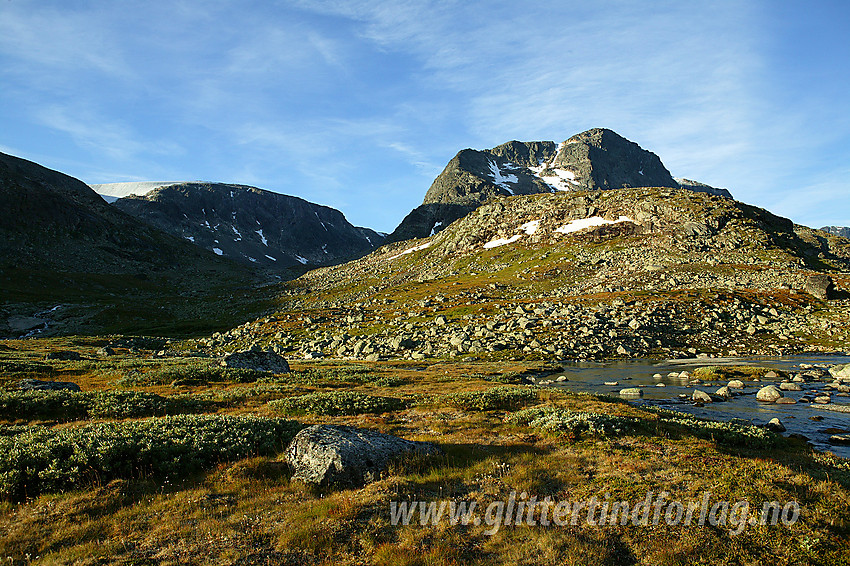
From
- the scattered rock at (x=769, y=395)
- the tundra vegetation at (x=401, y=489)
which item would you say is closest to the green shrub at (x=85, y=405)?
the tundra vegetation at (x=401, y=489)

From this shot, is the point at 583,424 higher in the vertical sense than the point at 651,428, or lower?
higher

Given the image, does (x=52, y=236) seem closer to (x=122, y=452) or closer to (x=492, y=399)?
(x=122, y=452)

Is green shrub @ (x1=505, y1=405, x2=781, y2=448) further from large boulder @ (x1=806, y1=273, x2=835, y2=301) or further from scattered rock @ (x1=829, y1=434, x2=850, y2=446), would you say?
large boulder @ (x1=806, y1=273, x2=835, y2=301)

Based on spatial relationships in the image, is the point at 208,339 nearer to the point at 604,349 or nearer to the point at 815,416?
the point at 604,349

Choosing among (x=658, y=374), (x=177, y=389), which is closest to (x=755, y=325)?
(x=658, y=374)

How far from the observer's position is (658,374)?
3678 centimetres

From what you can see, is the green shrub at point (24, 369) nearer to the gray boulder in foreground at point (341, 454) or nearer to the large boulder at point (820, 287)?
the gray boulder in foreground at point (341, 454)

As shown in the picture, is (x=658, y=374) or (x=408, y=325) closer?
(x=658, y=374)

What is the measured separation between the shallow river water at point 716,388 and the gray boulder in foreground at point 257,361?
27.6 meters

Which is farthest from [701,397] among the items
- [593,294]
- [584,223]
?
[584,223]

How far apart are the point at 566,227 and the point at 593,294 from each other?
6027 centimetres

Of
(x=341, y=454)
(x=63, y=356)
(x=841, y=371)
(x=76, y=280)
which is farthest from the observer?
(x=76, y=280)

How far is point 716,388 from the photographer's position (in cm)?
2972

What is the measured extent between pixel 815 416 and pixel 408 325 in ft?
170
